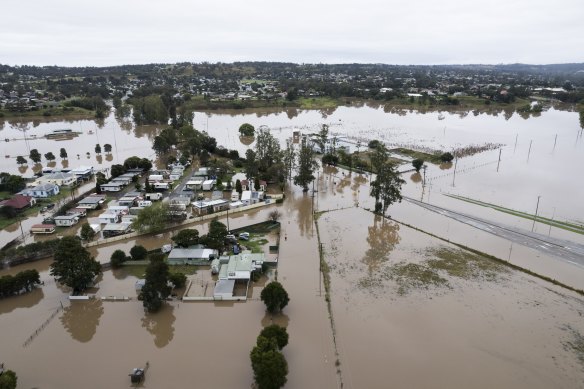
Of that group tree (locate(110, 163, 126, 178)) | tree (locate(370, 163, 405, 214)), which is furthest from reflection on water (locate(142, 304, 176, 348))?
tree (locate(110, 163, 126, 178))

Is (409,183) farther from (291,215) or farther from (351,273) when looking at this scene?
(351,273)

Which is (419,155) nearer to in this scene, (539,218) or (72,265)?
(539,218)

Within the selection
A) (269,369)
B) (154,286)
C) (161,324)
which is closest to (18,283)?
(154,286)

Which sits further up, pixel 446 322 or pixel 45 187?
pixel 45 187

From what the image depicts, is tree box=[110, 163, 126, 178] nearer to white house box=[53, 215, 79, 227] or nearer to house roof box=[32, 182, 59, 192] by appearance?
house roof box=[32, 182, 59, 192]

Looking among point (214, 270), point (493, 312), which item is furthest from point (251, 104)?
point (493, 312)

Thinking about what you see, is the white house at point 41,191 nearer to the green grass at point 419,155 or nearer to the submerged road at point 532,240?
the submerged road at point 532,240

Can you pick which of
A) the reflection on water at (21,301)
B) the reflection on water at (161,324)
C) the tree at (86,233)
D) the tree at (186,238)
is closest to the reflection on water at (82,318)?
the reflection on water at (21,301)

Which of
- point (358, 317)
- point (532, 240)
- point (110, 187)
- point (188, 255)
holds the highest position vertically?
point (110, 187)
